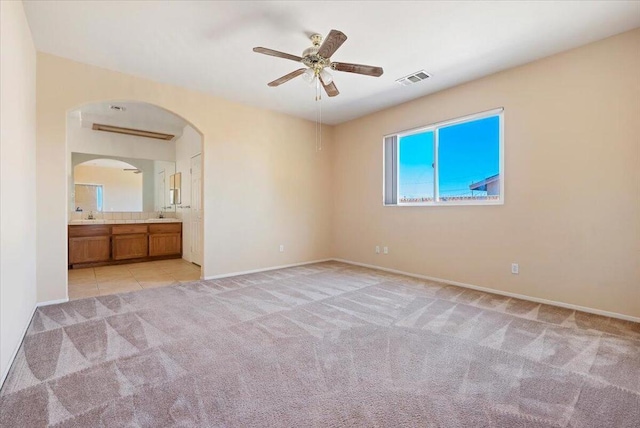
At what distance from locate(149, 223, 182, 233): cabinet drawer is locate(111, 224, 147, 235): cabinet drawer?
15 centimetres

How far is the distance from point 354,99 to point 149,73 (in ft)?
9.79

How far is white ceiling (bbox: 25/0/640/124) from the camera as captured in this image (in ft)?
8.31

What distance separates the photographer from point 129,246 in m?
5.93

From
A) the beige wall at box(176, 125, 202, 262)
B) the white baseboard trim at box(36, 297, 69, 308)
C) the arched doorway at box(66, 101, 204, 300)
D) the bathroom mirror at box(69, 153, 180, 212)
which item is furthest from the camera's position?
the bathroom mirror at box(69, 153, 180, 212)

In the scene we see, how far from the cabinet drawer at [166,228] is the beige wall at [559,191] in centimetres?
526

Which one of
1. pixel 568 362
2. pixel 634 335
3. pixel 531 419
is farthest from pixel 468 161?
pixel 531 419

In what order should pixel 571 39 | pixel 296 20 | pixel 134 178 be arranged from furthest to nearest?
pixel 134 178 → pixel 571 39 → pixel 296 20

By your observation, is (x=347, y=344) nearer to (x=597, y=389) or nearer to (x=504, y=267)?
(x=597, y=389)

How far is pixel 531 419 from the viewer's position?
152 centimetres

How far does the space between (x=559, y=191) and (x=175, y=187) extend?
714 centimetres

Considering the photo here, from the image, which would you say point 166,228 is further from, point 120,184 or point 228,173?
point 228,173

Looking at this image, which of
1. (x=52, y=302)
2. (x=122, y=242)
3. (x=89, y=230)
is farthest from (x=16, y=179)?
(x=122, y=242)

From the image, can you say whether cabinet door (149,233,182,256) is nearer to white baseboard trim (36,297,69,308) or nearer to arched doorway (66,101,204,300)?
arched doorway (66,101,204,300)

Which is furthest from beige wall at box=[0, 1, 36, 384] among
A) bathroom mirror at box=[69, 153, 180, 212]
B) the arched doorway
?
bathroom mirror at box=[69, 153, 180, 212]
